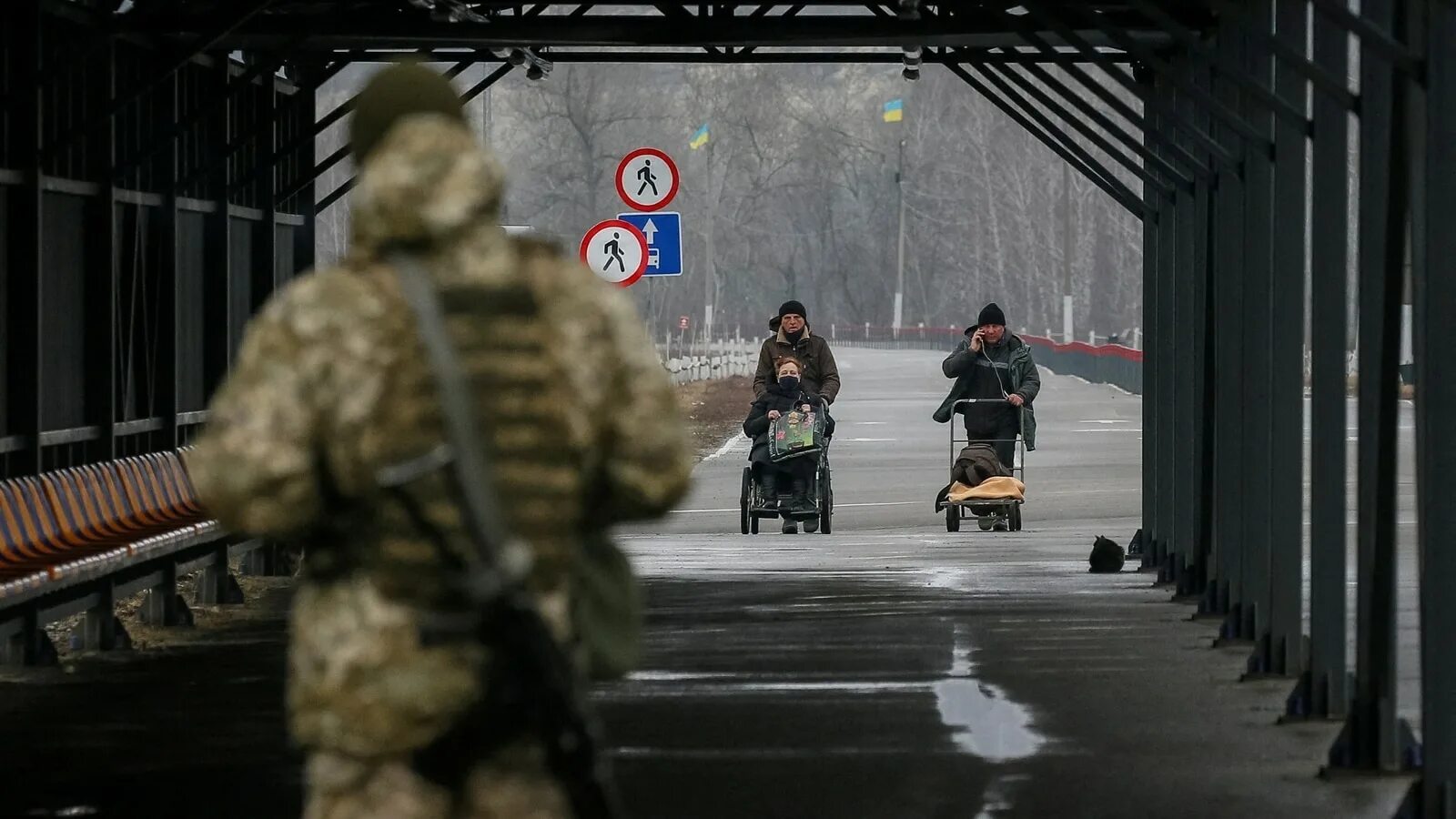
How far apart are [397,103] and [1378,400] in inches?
200

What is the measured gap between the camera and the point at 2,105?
1246 centimetres

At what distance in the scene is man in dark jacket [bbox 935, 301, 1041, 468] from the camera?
22156mm

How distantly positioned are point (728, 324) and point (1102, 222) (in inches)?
1090

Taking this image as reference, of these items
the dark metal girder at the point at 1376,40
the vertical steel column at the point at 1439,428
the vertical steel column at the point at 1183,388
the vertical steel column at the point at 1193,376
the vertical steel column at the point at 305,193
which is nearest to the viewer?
the vertical steel column at the point at 1439,428

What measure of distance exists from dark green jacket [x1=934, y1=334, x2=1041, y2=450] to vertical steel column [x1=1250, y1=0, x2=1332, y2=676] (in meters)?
10.2

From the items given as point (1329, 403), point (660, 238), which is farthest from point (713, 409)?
point (1329, 403)

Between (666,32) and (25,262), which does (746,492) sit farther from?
(25,262)

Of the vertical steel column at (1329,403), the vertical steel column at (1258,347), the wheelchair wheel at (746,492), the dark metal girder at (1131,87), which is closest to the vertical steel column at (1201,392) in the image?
the dark metal girder at (1131,87)

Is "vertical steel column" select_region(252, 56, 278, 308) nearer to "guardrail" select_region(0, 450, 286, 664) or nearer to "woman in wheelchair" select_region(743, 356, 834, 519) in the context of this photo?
"guardrail" select_region(0, 450, 286, 664)

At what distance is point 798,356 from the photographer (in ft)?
70.9

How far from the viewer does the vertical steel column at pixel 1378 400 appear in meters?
8.45

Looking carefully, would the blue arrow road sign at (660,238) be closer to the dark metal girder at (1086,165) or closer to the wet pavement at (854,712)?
the dark metal girder at (1086,165)

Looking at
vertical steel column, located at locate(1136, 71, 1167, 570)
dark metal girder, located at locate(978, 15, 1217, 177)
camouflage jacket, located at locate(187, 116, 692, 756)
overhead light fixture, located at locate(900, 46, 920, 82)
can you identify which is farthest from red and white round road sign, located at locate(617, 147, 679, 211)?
camouflage jacket, located at locate(187, 116, 692, 756)

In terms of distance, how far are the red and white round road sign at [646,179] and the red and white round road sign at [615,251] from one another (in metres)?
1.32
